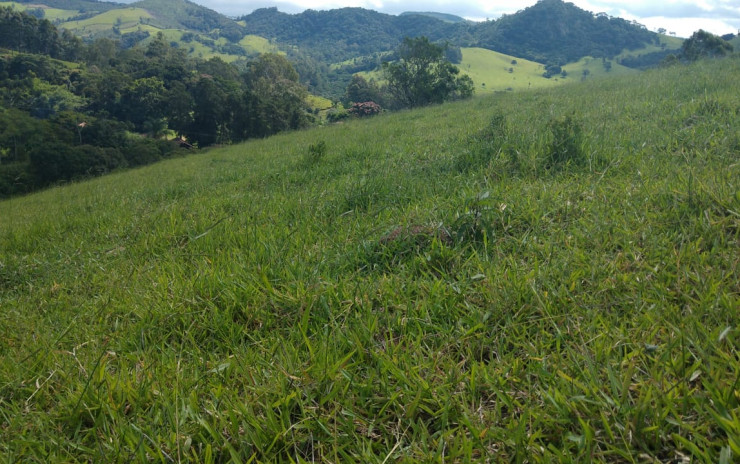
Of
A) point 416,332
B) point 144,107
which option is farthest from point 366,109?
point 416,332

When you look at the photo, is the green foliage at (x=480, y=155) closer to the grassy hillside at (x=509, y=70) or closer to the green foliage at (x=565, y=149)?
the green foliage at (x=565, y=149)

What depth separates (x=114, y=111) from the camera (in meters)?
51.2

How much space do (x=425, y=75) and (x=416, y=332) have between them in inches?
1616

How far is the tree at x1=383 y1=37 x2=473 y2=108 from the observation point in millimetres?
37875

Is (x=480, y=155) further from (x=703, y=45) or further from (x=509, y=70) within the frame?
(x=509, y=70)

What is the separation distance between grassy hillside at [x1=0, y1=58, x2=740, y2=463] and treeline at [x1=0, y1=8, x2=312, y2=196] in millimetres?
32091

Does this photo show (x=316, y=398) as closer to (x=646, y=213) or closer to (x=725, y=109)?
(x=646, y=213)

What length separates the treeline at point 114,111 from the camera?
1143 inches

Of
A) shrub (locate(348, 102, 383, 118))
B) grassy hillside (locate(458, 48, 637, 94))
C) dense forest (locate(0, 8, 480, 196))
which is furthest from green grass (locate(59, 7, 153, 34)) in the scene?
shrub (locate(348, 102, 383, 118))

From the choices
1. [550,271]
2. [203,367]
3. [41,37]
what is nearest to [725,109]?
[550,271]

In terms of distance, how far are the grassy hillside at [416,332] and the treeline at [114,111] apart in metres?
32.1

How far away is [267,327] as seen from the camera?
6.37 feet

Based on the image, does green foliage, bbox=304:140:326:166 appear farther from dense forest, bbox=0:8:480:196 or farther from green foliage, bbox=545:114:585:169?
dense forest, bbox=0:8:480:196

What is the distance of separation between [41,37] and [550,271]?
367 ft
